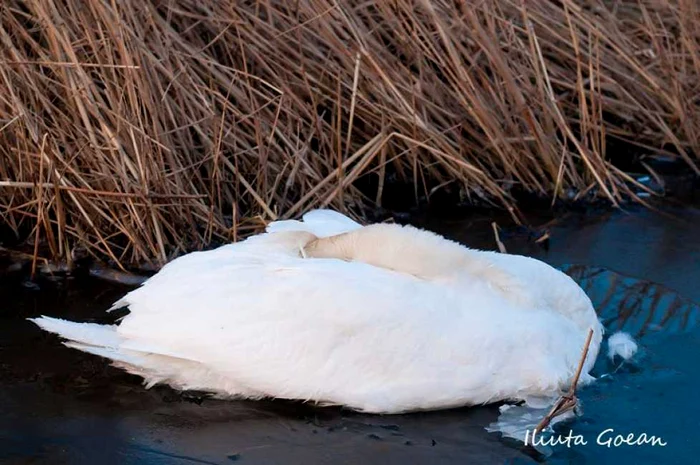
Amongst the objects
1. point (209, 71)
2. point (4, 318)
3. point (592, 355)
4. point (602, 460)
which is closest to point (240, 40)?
point (209, 71)

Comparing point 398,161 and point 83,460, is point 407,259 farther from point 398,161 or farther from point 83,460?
point 398,161

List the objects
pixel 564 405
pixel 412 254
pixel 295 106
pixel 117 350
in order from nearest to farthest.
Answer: pixel 564 405 → pixel 117 350 → pixel 412 254 → pixel 295 106

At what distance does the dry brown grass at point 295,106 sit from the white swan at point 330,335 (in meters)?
1.25

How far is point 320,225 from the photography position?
455cm

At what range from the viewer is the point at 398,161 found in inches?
256

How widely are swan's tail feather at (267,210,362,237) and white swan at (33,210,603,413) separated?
0.30 metres

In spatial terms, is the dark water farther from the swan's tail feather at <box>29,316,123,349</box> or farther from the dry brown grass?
the dry brown grass

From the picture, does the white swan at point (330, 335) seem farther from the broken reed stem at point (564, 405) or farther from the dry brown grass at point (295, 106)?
the dry brown grass at point (295, 106)

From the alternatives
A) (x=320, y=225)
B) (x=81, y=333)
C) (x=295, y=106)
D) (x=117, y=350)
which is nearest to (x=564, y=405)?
(x=320, y=225)

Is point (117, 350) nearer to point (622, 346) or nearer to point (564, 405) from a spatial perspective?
point (564, 405)

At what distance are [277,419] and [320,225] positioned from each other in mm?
954

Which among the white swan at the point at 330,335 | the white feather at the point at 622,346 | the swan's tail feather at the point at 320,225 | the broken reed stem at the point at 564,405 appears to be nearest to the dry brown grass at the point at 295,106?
the swan's tail feather at the point at 320,225

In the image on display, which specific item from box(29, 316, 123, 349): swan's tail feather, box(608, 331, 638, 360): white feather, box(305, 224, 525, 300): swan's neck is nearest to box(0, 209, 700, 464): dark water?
box(608, 331, 638, 360): white feather

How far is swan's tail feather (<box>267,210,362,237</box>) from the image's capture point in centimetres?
439
